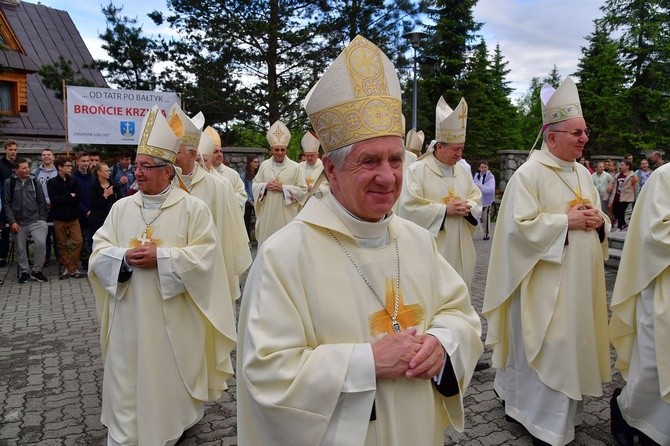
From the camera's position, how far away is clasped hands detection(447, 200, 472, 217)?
226 inches

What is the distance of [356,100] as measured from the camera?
2.17 meters

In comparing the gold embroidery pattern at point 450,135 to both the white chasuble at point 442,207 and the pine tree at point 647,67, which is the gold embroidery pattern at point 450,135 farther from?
the pine tree at point 647,67

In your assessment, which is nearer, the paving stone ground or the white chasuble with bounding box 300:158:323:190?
the paving stone ground

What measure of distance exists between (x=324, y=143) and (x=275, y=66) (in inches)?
685

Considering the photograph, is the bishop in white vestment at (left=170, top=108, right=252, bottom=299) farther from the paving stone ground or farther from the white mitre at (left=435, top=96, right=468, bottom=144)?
the white mitre at (left=435, top=96, right=468, bottom=144)

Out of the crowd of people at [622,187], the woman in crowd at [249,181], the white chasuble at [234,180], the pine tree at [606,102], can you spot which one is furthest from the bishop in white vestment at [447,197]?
the pine tree at [606,102]

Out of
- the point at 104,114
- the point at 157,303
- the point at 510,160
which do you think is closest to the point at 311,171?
the point at 104,114

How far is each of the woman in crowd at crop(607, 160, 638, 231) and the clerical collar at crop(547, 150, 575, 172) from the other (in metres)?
11.5

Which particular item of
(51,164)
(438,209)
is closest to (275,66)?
(51,164)

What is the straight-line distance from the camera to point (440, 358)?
2090 millimetres

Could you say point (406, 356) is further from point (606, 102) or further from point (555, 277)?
point (606, 102)

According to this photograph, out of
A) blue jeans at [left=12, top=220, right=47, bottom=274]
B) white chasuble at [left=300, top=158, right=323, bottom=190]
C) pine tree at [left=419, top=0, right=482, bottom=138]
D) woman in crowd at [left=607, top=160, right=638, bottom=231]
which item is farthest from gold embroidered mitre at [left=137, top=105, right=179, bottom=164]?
pine tree at [left=419, top=0, right=482, bottom=138]

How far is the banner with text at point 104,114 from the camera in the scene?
12.1 meters

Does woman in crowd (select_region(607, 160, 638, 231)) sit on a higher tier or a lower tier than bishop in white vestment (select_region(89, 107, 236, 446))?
higher
